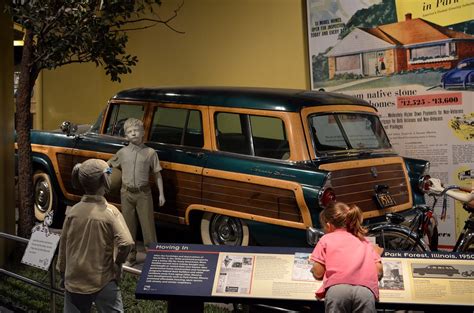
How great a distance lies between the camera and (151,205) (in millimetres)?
4984

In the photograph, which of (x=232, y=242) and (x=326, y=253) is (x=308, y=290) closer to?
(x=326, y=253)

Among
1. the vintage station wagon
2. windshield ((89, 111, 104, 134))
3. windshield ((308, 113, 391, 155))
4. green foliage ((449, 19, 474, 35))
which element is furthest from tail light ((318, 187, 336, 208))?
windshield ((89, 111, 104, 134))

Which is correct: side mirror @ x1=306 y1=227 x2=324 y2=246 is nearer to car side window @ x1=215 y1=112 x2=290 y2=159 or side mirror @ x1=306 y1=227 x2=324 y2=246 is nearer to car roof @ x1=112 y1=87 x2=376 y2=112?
car side window @ x1=215 y1=112 x2=290 y2=159

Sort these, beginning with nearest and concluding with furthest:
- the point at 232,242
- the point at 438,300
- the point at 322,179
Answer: the point at 438,300
the point at 322,179
the point at 232,242

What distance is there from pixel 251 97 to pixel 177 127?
2.57ft

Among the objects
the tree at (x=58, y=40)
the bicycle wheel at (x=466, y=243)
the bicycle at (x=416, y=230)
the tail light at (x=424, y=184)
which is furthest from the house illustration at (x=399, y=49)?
the tree at (x=58, y=40)

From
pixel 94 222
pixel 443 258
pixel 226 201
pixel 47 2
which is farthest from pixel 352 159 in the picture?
pixel 47 2

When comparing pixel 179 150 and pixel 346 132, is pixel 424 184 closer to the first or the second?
pixel 346 132

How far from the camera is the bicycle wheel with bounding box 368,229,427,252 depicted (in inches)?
173

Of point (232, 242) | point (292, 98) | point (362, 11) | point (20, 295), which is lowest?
point (20, 295)

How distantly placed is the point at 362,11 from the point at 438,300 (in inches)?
129

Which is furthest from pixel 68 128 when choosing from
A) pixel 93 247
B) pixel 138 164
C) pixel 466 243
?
pixel 466 243

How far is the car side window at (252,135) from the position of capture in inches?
183

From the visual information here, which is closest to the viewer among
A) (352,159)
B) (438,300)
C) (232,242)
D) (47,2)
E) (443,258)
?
(438,300)
